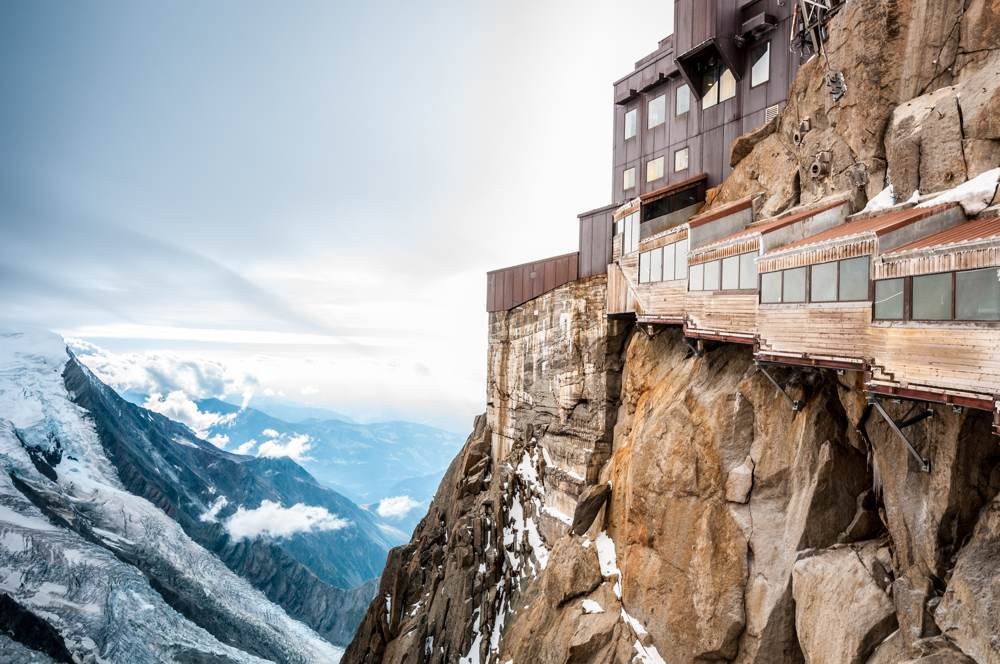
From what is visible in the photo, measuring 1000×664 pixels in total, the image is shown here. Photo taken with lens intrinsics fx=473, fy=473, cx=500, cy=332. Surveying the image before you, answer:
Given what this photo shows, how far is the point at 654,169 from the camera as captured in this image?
32.8m

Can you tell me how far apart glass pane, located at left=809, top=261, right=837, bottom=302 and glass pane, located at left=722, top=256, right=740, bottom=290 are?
Result: 12.7 ft

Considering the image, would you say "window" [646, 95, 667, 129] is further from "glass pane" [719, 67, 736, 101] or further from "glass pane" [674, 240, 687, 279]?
"glass pane" [674, 240, 687, 279]

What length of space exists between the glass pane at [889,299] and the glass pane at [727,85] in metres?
21.2

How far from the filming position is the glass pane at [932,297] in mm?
9945

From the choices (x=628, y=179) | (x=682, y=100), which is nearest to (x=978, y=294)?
(x=682, y=100)

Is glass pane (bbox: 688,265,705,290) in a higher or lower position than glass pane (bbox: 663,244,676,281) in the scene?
lower

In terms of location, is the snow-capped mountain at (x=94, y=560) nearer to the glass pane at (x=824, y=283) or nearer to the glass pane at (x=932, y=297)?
the glass pane at (x=824, y=283)

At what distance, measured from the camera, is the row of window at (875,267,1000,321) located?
9.20 metres

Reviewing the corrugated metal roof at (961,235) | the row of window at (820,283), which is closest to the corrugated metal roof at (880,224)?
the corrugated metal roof at (961,235)

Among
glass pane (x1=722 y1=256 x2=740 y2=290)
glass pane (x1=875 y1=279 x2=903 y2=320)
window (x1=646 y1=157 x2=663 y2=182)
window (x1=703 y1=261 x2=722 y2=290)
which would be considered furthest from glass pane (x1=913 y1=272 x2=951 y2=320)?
window (x1=646 y1=157 x2=663 y2=182)

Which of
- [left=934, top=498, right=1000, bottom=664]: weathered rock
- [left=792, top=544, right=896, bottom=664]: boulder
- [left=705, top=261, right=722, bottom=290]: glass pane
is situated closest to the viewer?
[left=934, top=498, right=1000, bottom=664]: weathered rock

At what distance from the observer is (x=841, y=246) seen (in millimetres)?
12875

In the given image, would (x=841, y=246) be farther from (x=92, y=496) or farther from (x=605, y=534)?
(x=92, y=496)

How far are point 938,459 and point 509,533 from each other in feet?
84.3
